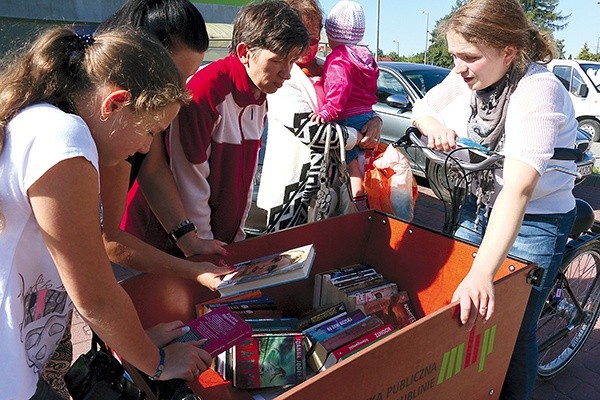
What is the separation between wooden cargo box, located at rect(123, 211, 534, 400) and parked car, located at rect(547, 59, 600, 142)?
9383 mm

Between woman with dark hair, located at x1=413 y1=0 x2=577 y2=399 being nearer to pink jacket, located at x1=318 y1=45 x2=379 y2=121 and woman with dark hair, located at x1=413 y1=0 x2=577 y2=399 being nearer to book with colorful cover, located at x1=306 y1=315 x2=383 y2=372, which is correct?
book with colorful cover, located at x1=306 y1=315 x2=383 y2=372

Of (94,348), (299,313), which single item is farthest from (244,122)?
(94,348)

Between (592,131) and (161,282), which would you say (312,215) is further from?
(592,131)

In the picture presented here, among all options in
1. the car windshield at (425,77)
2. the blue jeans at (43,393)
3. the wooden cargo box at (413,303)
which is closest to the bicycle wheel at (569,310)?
the wooden cargo box at (413,303)

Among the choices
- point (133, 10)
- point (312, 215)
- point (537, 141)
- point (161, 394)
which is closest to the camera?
point (161, 394)

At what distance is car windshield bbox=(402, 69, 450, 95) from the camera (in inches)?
256

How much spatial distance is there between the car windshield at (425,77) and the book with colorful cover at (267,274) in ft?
17.1

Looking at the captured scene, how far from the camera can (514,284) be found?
1.68m

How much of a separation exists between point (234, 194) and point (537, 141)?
1.03m

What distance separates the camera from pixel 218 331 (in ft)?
4.86

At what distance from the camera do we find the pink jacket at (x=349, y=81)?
9.39ft

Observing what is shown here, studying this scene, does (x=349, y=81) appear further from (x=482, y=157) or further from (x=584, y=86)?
(x=584, y=86)

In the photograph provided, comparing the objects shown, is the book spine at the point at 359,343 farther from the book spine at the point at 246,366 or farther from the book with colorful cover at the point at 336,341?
the book spine at the point at 246,366

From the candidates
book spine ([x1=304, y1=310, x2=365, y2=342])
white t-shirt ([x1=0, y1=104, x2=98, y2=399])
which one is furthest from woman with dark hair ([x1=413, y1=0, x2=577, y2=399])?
white t-shirt ([x1=0, y1=104, x2=98, y2=399])
